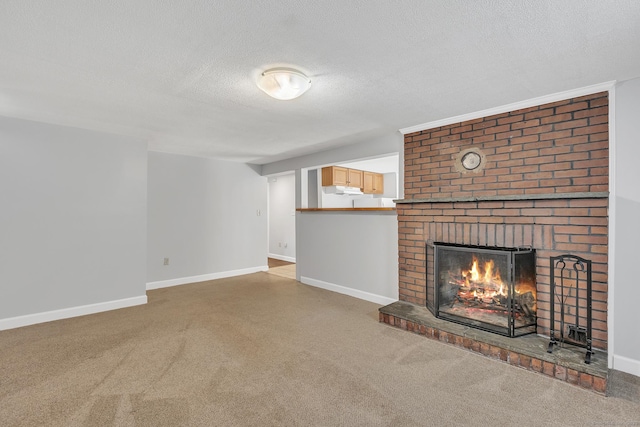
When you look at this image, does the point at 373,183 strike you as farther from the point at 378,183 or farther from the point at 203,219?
the point at 203,219

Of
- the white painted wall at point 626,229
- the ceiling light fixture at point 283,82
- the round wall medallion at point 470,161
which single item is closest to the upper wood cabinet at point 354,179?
the round wall medallion at point 470,161

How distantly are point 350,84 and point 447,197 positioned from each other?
5.57ft

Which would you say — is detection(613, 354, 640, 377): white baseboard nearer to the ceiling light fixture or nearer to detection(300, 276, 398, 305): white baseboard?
detection(300, 276, 398, 305): white baseboard

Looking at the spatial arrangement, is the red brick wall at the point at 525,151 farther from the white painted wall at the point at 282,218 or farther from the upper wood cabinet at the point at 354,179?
the white painted wall at the point at 282,218

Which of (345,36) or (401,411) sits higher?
(345,36)

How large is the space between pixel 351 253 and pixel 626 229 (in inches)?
113

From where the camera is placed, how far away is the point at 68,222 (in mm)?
3566

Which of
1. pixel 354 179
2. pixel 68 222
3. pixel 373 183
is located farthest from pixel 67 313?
pixel 373 183

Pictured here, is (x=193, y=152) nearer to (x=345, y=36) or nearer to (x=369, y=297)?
(x=369, y=297)

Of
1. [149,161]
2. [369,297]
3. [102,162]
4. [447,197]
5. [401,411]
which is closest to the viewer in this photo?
[401,411]

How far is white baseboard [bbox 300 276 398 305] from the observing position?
398 cm

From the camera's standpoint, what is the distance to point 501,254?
2758mm

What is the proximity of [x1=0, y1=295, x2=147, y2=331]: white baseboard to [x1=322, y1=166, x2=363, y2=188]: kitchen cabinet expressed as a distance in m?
3.46

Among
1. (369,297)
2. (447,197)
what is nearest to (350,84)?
(447,197)
